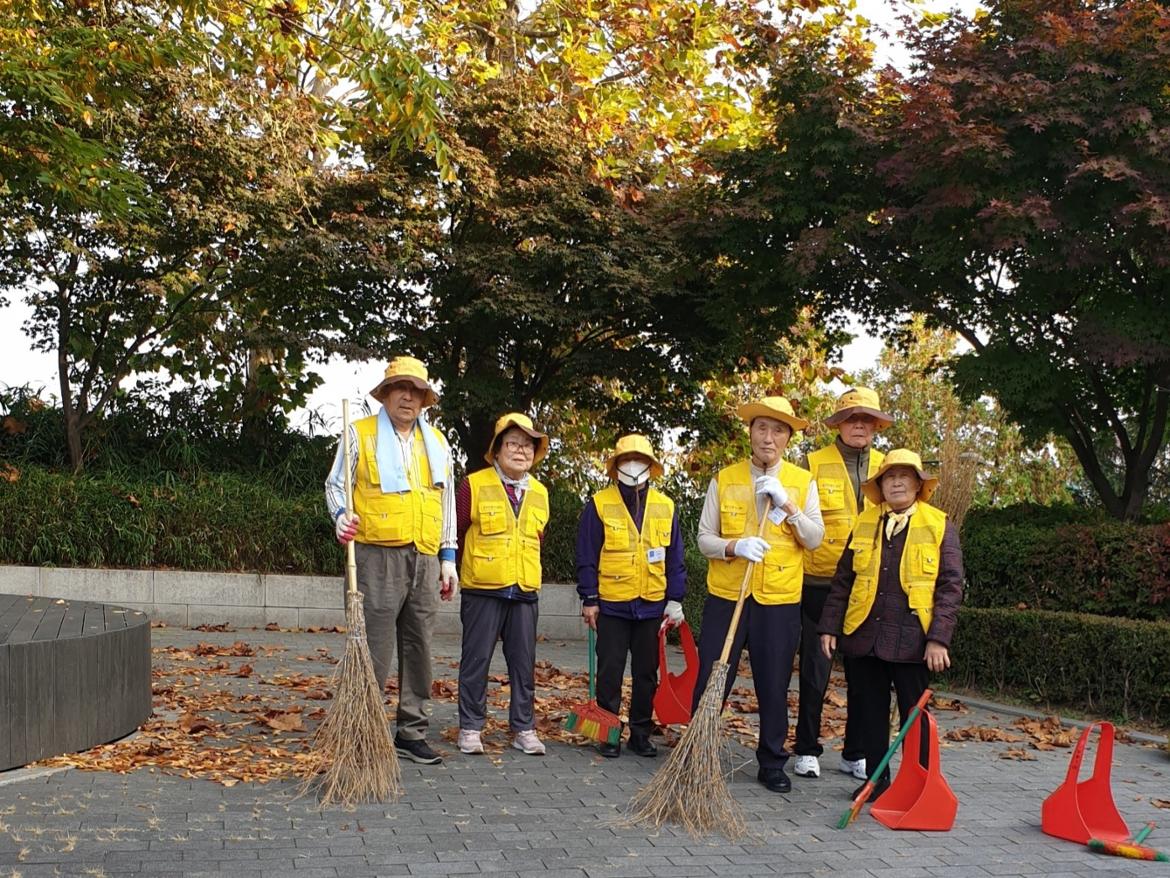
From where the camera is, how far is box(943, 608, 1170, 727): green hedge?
8656 millimetres

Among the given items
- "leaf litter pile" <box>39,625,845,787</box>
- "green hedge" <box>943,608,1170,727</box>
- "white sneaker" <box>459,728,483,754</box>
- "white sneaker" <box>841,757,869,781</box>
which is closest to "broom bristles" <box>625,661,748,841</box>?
"white sneaker" <box>841,757,869,781</box>

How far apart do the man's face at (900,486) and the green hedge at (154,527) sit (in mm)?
8382

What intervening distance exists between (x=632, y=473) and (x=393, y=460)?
55.0 inches

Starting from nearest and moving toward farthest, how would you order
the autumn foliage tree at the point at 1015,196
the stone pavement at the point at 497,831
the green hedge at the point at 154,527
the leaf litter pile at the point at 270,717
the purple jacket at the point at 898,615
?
the stone pavement at the point at 497,831 → the purple jacket at the point at 898,615 → the leaf litter pile at the point at 270,717 → the autumn foliage tree at the point at 1015,196 → the green hedge at the point at 154,527

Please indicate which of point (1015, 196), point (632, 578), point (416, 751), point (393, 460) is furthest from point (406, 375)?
point (1015, 196)

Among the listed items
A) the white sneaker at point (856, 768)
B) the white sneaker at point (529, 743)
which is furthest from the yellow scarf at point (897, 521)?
the white sneaker at point (529, 743)

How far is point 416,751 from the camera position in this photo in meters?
6.63

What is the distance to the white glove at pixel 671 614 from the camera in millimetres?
7035

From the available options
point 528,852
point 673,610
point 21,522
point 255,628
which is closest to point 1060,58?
point 673,610

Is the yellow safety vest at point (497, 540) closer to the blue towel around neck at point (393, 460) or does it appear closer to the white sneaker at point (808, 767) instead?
the blue towel around neck at point (393, 460)

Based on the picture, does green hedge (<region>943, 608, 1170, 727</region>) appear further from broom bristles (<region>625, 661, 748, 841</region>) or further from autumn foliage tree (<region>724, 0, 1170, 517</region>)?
broom bristles (<region>625, 661, 748, 841</region>)

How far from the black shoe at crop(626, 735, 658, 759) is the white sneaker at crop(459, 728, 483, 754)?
861 mm

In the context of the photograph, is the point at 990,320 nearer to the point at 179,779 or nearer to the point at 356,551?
the point at 356,551

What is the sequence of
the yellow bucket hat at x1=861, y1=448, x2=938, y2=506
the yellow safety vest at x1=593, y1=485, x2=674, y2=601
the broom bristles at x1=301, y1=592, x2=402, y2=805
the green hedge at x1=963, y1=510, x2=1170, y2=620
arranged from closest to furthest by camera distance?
the broom bristles at x1=301, y1=592, x2=402, y2=805 < the yellow bucket hat at x1=861, y1=448, x2=938, y2=506 < the yellow safety vest at x1=593, y1=485, x2=674, y2=601 < the green hedge at x1=963, y1=510, x2=1170, y2=620
